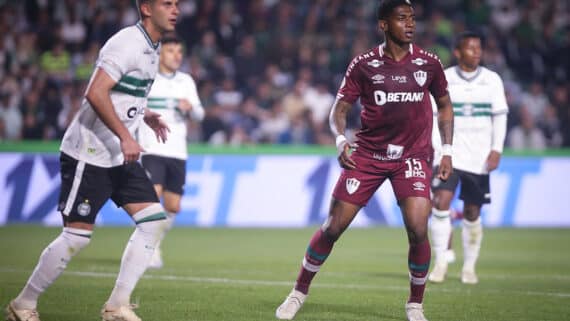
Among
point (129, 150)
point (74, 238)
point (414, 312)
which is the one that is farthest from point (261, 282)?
point (129, 150)

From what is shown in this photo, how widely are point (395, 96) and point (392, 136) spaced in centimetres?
34

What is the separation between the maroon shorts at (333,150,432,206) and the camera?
8195mm

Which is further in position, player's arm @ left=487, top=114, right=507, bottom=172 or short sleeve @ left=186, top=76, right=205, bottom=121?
short sleeve @ left=186, top=76, right=205, bottom=121

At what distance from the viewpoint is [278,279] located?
1112 cm

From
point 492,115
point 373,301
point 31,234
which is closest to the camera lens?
point 373,301

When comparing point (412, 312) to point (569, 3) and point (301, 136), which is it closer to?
point (301, 136)

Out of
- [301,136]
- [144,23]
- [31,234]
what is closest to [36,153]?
[31,234]

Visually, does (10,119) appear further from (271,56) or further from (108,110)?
(108,110)

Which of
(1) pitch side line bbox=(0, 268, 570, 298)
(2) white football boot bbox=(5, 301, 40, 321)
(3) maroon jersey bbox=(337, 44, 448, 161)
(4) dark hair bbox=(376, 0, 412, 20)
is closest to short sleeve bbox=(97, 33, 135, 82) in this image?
(2) white football boot bbox=(5, 301, 40, 321)

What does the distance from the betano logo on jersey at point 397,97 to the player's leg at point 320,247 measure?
92 cm

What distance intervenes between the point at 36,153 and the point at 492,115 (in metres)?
9.58

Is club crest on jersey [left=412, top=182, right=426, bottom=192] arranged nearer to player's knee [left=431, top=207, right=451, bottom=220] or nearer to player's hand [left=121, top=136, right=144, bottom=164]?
player's hand [left=121, top=136, right=144, bottom=164]

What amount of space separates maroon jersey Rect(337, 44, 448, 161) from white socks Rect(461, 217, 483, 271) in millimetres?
3364

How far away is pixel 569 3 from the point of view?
2586 centimetres
